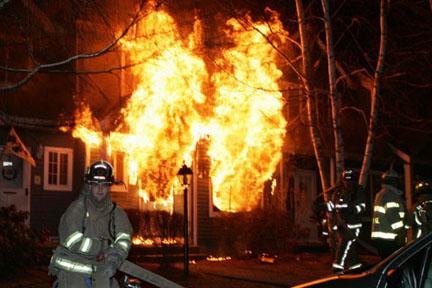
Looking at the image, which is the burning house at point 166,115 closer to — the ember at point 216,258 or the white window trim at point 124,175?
the white window trim at point 124,175

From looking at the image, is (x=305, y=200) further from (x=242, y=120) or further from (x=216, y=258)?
(x=216, y=258)

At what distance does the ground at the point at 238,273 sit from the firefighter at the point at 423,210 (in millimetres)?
4092

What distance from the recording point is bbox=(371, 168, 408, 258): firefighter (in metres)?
8.07

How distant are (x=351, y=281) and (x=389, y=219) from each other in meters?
3.66

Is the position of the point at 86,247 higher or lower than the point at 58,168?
lower

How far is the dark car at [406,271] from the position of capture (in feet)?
14.3

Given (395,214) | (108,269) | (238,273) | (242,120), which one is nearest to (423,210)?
(395,214)

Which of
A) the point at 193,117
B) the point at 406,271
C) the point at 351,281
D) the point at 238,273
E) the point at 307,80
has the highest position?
the point at 307,80

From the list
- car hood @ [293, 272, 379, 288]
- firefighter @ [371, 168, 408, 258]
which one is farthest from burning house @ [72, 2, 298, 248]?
car hood @ [293, 272, 379, 288]

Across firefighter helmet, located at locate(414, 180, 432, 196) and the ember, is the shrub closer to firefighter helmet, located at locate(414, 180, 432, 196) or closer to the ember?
the ember

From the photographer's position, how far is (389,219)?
322 inches

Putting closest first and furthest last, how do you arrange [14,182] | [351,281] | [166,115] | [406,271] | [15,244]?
[406,271], [351,281], [15,244], [14,182], [166,115]

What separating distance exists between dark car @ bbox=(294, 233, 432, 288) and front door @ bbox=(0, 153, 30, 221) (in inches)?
457

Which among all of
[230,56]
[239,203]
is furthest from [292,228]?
[230,56]
